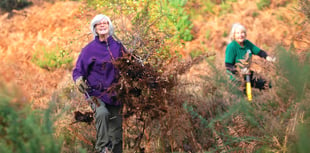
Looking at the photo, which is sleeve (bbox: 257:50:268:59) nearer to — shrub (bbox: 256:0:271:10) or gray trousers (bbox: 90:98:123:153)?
gray trousers (bbox: 90:98:123:153)

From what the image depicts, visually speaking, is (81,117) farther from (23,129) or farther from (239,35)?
(239,35)

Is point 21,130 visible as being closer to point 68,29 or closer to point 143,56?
point 143,56

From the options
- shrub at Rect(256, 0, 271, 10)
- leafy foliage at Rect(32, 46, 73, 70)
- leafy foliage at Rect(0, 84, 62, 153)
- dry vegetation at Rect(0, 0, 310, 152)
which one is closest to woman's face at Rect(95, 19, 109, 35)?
dry vegetation at Rect(0, 0, 310, 152)

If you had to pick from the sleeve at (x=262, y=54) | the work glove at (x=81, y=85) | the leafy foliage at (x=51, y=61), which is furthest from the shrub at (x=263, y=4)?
the work glove at (x=81, y=85)

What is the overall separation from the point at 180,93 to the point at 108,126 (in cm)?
101

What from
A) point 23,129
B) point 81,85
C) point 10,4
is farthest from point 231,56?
point 10,4

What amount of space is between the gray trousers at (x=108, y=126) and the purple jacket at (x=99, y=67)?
0.39 ft

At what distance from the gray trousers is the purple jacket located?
0.12 m

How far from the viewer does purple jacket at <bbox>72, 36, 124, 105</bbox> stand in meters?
4.38

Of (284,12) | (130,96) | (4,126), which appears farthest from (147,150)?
(284,12)

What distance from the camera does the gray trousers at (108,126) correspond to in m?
4.27

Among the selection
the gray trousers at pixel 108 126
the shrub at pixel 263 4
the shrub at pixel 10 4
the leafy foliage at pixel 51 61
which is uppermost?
the shrub at pixel 10 4

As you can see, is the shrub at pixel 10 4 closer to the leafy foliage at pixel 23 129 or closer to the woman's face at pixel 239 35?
the woman's face at pixel 239 35

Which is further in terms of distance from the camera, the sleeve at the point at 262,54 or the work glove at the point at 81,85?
the sleeve at the point at 262,54
